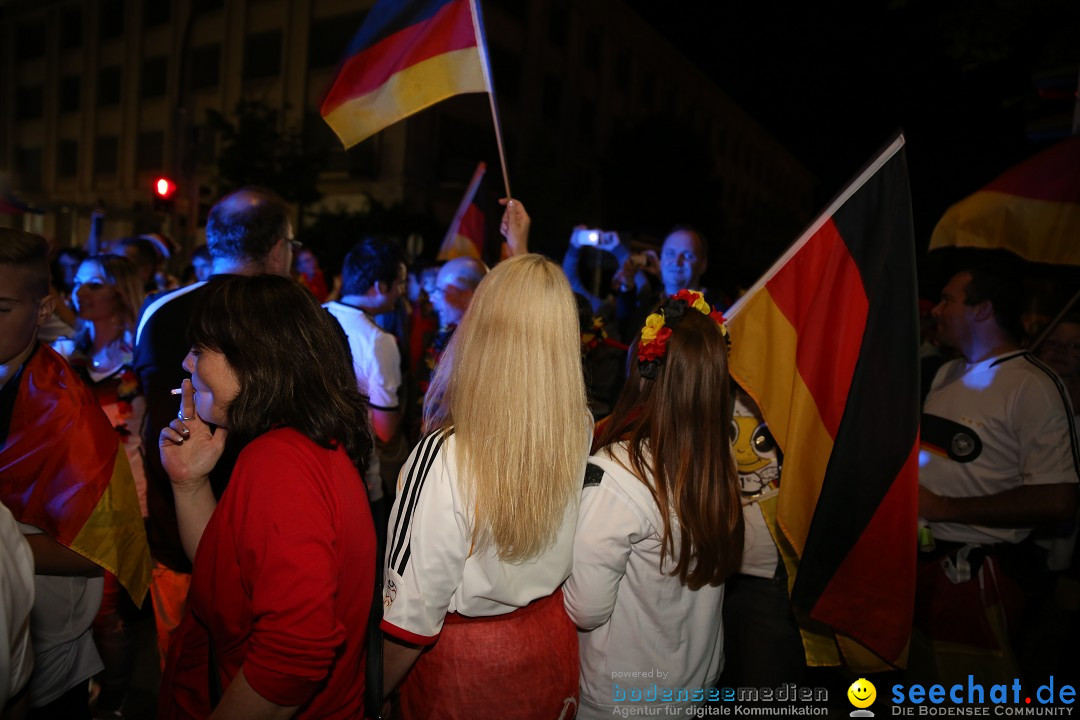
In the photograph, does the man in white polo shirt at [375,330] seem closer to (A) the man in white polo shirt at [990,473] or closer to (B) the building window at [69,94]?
(A) the man in white polo shirt at [990,473]

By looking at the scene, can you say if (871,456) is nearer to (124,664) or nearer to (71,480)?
(71,480)

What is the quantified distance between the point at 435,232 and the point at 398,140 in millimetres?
4205

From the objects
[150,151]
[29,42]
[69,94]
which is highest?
[29,42]

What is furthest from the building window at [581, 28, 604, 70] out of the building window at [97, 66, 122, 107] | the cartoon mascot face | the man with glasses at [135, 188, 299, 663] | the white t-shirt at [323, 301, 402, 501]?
the cartoon mascot face

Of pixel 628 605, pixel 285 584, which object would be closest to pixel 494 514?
pixel 285 584

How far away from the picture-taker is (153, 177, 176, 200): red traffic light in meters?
12.2

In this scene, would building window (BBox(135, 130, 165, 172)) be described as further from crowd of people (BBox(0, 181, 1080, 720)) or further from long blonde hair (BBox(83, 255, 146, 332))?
crowd of people (BBox(0, 181, 1080, 720))

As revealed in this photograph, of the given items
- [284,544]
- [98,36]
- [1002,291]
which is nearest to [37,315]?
[284,544]

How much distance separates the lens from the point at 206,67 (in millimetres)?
34625

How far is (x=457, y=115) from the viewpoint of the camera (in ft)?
99.1

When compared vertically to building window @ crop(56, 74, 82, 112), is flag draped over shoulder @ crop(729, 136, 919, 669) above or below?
below

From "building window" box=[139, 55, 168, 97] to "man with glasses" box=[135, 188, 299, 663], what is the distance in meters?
41.3

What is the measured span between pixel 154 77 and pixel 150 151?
13.5 feet

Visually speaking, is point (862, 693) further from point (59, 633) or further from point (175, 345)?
point (175, 345)
